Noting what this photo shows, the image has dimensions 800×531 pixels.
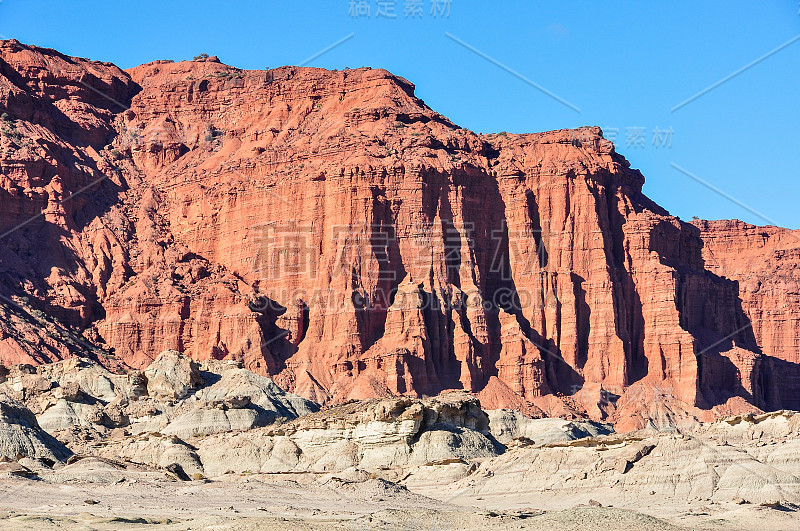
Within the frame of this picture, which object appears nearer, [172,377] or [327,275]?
[172,377]

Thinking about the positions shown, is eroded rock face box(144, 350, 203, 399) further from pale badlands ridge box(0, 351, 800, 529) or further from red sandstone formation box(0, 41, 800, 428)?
red sandstone formation box(0, 41, 800, 428)

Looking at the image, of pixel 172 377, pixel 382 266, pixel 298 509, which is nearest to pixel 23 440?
pixel 298 509

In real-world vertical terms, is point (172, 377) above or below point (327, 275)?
below

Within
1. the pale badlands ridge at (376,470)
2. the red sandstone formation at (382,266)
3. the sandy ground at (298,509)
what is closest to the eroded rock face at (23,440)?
the pale badlands ridge at (376,470)

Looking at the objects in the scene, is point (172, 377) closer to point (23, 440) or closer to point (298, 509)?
point (23, 440)

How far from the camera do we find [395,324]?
14212 cm

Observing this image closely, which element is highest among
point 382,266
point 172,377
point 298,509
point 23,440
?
point 382,266

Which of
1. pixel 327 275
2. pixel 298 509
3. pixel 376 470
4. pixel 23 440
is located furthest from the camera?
pixel 327 275

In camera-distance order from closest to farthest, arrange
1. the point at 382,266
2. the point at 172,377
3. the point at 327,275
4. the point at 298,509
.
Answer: the point at 298,509
the point at 172,377
the point at 382,266
the point at 327,275

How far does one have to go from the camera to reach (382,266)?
147m

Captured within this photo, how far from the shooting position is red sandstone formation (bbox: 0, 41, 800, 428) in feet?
468

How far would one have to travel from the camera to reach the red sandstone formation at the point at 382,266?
5615 inches

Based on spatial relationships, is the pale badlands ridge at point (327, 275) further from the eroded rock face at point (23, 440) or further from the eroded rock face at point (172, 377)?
the eroded rock face at point (23, 440)

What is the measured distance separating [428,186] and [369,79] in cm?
2405
